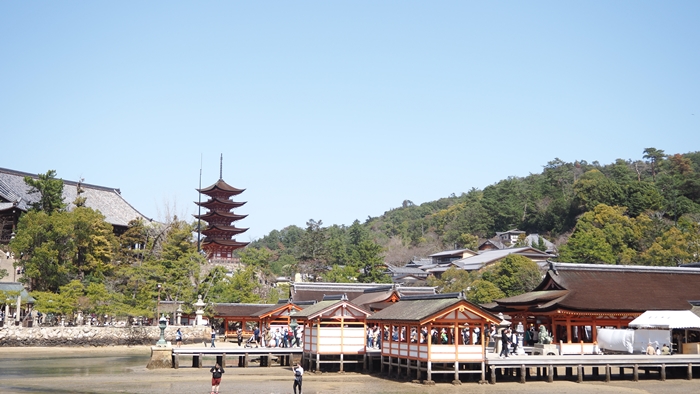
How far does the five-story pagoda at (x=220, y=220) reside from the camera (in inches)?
3215

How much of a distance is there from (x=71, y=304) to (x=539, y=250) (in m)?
51.1

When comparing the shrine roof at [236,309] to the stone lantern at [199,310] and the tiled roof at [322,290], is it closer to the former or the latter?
the stone lantern at [199,310]

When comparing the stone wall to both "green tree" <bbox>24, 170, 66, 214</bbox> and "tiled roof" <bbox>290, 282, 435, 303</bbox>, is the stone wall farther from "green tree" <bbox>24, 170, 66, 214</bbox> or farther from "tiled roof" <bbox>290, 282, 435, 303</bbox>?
"green tree" <bbox>24, 170, 66, 214</bbox>

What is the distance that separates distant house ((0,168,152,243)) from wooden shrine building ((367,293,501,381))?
4774 cm

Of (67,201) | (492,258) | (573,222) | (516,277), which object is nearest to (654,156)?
(573,222)

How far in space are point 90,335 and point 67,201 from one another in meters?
24.8

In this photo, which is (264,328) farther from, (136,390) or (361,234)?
(361,234)

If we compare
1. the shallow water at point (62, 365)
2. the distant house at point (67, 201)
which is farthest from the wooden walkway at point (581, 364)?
the distant house at point (67, 201)

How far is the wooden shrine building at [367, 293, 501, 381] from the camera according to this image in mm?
25781

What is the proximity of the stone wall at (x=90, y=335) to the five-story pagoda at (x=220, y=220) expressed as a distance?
25.3 m

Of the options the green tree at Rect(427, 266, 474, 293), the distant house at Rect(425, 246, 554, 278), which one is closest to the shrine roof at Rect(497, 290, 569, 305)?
the green tree at Rect(427, 266, 474, 293)

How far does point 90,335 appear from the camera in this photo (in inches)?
2106

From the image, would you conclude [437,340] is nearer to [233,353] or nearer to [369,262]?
[233,353]

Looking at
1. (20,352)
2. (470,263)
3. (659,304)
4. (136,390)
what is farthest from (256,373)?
(470,263)
